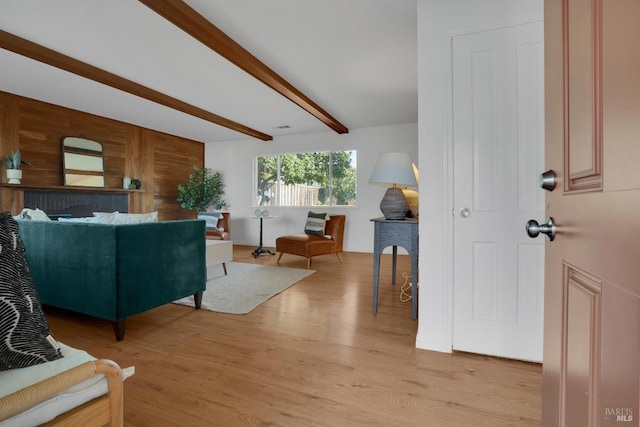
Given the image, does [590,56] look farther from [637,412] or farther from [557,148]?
[637,412]

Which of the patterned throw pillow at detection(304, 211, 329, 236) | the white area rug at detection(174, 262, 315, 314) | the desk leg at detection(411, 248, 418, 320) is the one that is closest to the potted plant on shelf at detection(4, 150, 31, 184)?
the white area rug at detection(174, 262, 315, 314)

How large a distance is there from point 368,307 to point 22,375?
2281 millimetres

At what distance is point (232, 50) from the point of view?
282 centimetres

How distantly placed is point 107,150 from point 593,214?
645cm

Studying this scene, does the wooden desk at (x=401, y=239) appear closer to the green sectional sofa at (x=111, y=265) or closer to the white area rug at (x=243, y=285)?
A: the white area rug at (x=243, y=285)

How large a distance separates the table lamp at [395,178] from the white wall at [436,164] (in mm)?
494

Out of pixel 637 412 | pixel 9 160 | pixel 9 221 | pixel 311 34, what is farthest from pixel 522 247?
pixel 9 160

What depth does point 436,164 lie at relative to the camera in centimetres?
184

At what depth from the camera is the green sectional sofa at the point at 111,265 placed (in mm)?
1949

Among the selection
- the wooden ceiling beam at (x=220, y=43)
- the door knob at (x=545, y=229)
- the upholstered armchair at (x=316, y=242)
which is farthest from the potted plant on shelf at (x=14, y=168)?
the door knob at (x=545, y=229)

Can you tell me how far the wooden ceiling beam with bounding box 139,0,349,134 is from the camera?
221cm

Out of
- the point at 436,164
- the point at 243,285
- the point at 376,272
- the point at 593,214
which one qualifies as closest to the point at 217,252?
the point at 243,285

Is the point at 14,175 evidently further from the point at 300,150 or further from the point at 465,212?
the point at 465,212

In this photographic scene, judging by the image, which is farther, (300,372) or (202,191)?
(202,191)
